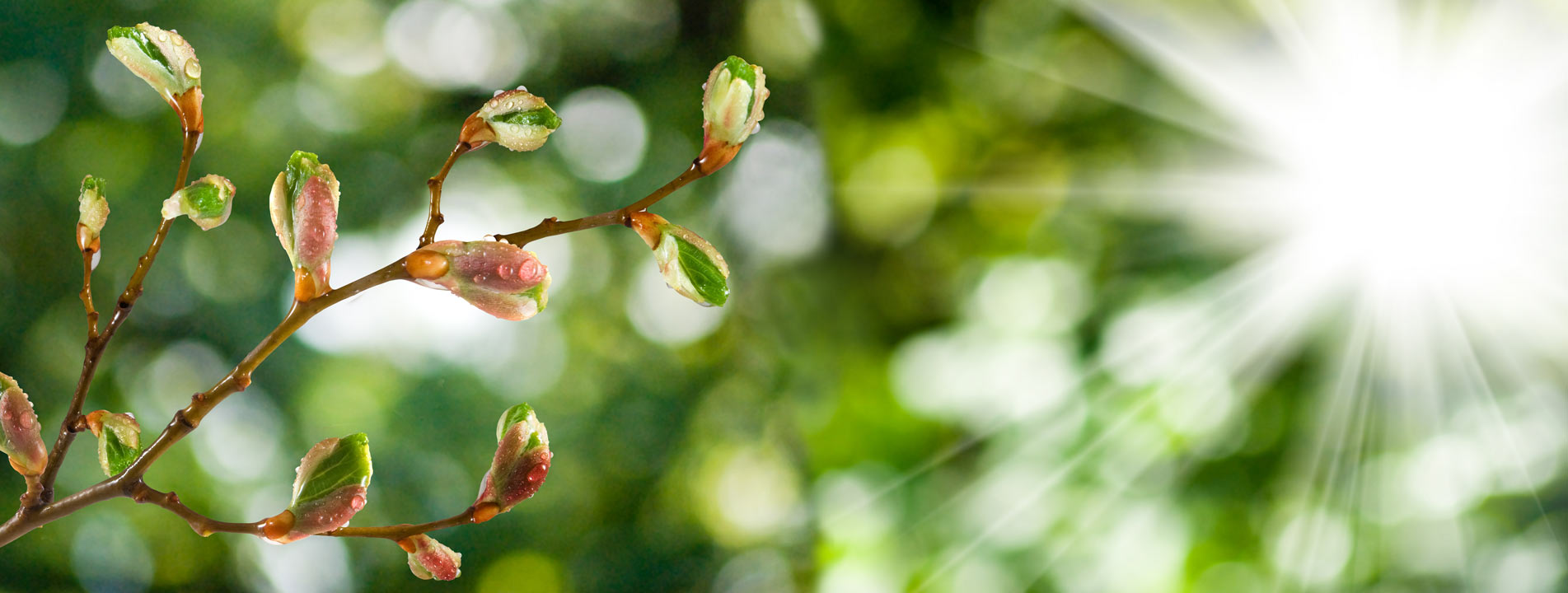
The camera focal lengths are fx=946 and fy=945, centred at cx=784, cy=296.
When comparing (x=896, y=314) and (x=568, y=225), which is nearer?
(x=568, y=225)

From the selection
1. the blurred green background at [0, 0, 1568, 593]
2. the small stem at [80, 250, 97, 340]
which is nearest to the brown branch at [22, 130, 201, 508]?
the small stem at [80, 250, 97, 340]

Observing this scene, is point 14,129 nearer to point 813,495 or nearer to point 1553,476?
point 813,495

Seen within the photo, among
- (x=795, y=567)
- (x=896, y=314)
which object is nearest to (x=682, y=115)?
(x=896, y=314)

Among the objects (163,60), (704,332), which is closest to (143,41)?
(163,60)

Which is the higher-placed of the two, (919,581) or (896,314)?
(896,314)

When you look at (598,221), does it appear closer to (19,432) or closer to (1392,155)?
(19,432)

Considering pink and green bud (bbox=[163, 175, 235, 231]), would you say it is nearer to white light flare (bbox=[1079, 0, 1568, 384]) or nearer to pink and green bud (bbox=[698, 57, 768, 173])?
pink and green bud (bbox=[698, 57, 768, 173])

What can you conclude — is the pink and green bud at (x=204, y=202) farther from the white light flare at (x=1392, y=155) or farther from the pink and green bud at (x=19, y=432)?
the white light flare at (x=1392, y=155)
